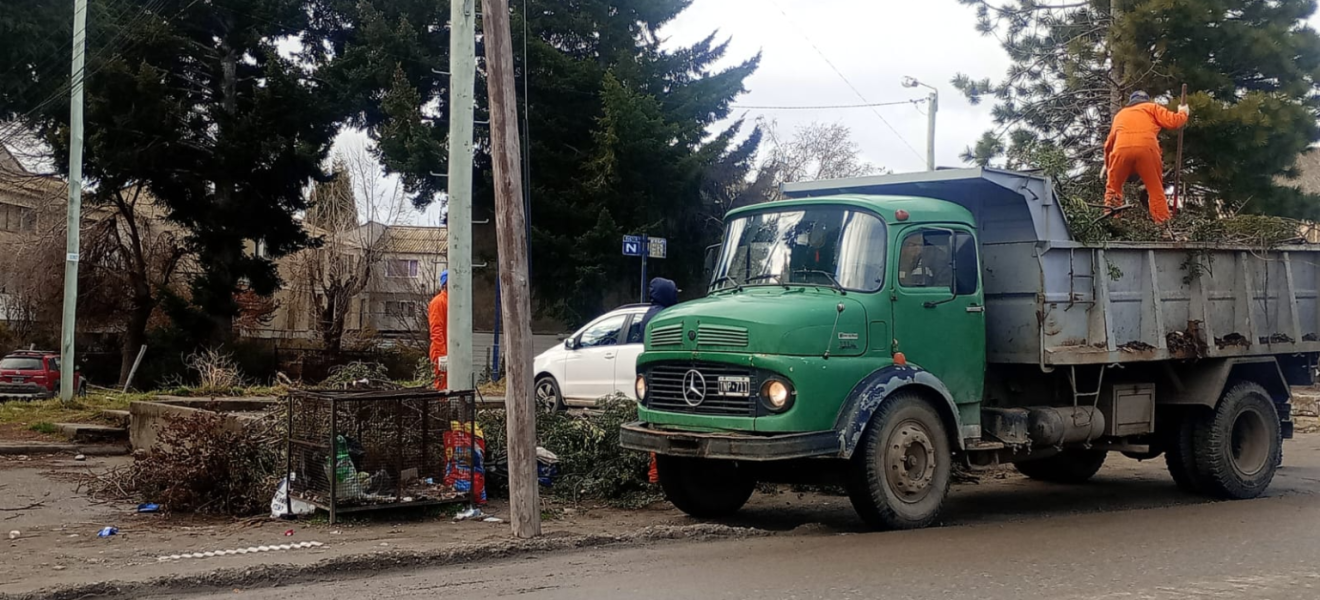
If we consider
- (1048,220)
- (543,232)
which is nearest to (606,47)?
(543,232)

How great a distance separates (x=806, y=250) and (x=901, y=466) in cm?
181

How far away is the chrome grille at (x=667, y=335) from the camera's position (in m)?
8.84

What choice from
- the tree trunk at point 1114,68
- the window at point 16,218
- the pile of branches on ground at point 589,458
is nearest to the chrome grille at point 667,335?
the pile of branches on ground at point 589,458

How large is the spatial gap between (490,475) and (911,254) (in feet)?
13.9

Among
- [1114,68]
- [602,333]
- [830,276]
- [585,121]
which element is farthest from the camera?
[585,121]

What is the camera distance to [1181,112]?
1197cm

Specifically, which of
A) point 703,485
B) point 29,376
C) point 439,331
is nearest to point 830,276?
point 703,485

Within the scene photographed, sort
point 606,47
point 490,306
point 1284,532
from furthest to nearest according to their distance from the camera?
point 490,306 < point 606,47 < point 1284,532

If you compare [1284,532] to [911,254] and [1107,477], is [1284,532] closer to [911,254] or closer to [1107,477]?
[911,254]

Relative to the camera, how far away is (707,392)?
28.3ft

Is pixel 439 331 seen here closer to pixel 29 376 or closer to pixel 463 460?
pixel 463 460

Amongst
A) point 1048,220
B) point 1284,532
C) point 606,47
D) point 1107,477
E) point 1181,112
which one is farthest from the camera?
point 606,47

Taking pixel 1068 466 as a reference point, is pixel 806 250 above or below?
above

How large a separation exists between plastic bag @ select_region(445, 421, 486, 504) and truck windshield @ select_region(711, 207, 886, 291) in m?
2.44
